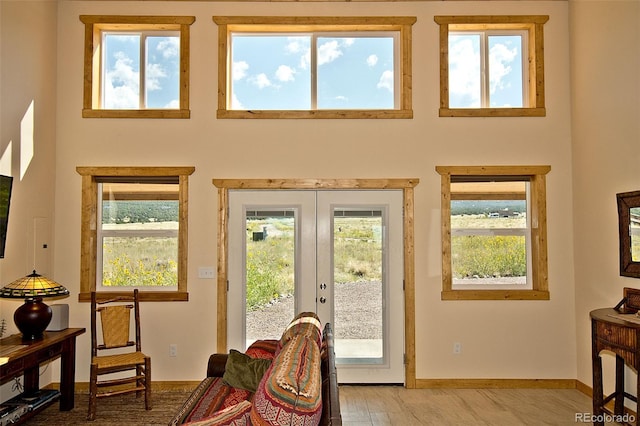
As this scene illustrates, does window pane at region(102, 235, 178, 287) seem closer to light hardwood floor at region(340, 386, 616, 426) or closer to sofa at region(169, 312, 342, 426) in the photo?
sofa at region(169, 312, 342, 426)

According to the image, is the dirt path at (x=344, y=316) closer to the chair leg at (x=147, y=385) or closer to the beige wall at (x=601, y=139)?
the chair leg at (x=147, y=385)

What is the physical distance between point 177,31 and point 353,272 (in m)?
3.18

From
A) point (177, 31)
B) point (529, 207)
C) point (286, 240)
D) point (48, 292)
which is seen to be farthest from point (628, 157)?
point (48, 292)

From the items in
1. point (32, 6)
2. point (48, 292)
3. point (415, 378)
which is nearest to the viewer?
point (48, 292)

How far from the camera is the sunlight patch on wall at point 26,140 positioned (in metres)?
4.57

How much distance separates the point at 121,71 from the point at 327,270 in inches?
121

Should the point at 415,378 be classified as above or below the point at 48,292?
below

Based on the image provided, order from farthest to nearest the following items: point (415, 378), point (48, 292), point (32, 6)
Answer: point (415, 378) < point (32, 6) < point (48, 292)

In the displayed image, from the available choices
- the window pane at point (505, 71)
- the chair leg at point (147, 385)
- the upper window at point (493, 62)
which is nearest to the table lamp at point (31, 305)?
the chair leg at point (147, 385)

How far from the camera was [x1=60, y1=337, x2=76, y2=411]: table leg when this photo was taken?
4355 millimetres

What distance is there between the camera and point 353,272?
517 centimetres

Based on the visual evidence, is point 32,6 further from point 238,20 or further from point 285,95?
point 285,95

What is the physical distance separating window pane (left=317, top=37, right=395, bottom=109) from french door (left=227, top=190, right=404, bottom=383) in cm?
99

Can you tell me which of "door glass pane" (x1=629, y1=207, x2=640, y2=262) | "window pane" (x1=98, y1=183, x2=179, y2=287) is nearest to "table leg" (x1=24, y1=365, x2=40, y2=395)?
"window pane" (x1=98, y1=183, x2=179, y2=287)
